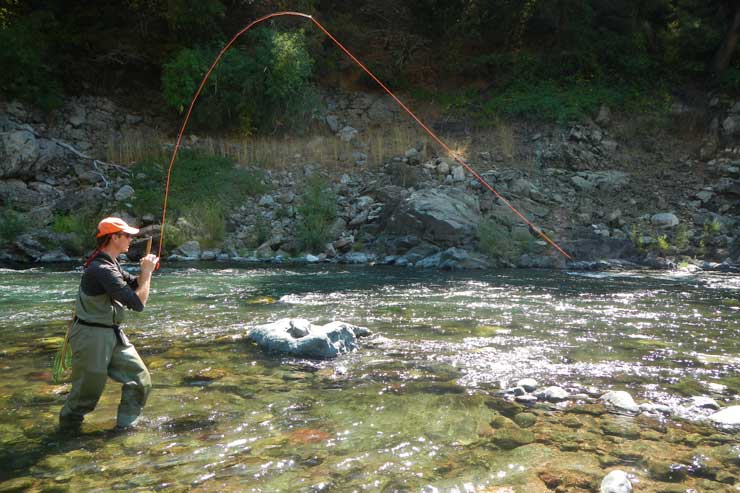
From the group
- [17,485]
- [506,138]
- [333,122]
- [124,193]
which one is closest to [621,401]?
[17,485]

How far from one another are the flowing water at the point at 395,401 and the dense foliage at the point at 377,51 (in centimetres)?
1156

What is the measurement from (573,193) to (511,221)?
269 centimetres

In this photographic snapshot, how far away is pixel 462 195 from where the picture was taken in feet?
49.1

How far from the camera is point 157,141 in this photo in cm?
1909

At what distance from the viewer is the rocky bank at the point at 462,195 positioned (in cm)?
1362

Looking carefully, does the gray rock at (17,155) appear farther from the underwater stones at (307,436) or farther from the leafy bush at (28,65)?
the underwater stones at (307,436)

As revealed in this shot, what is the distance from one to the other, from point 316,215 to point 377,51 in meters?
10.3

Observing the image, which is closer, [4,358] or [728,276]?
[4,358]

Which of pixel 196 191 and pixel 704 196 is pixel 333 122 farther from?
pixel 704 196

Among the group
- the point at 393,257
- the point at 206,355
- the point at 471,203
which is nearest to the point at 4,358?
the point at 206,355

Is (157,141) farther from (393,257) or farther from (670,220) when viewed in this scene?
(670,220)

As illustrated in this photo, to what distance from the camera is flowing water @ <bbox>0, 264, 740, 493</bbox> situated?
3.57 meters

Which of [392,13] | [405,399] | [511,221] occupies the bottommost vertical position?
[405,399]

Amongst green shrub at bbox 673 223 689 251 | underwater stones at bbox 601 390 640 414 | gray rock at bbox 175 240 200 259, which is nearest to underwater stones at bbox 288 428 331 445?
underwater stones at bbox 601 390 640 414
